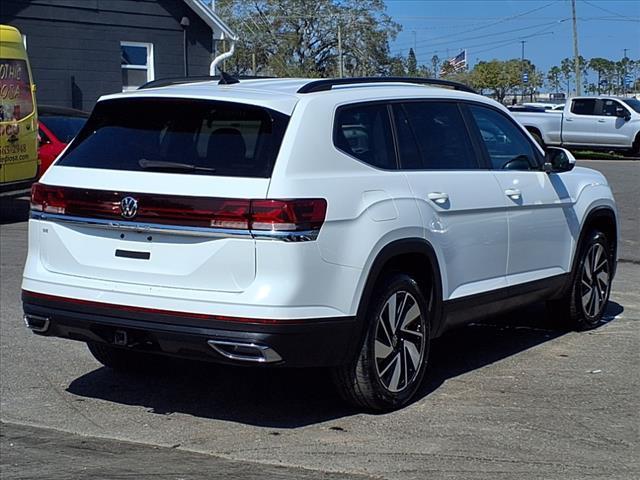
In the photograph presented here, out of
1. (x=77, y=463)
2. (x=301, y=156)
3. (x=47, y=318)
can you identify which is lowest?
(x=77, y=463)

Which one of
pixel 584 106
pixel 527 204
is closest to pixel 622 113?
pixel 584 106

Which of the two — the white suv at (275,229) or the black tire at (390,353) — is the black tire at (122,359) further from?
the black tire at (390,353)

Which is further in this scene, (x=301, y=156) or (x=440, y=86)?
(x=440, y=86)

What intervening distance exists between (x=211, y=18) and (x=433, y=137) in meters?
20.5

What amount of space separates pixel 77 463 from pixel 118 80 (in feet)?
67.6

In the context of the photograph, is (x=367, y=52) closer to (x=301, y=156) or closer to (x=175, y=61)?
(x=175, y=61)

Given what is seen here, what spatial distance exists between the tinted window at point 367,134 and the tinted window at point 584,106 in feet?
85.4

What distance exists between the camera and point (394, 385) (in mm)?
6117

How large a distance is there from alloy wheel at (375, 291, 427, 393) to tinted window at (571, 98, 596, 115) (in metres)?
26.2

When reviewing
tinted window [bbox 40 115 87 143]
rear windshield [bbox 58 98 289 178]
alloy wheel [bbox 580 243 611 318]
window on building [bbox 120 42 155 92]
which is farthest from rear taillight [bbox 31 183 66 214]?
window on building [bbox 120 42 155 92]

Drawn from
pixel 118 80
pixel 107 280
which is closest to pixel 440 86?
pixel 107 280

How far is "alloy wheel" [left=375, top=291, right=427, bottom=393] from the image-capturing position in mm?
5984

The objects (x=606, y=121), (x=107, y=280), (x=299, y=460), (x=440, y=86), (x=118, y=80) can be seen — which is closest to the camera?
(x=299, y=460)

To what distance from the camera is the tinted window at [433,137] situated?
6.41 meters
